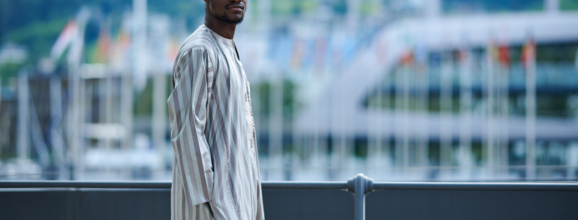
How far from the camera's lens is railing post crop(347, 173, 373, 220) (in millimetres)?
2812

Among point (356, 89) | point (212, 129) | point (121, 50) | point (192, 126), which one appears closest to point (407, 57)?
point (356, 89)

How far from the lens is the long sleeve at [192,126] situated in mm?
1978

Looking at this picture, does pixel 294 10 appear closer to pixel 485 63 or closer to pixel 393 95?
pixel 393 95

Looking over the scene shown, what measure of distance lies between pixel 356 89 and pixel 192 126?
110ft

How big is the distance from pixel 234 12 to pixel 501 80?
3356cm

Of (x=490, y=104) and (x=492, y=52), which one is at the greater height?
(x=492, y=52)

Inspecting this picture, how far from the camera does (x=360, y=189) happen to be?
111 inches

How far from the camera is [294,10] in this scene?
3838 cm

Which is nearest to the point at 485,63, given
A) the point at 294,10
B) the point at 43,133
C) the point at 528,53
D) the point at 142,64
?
the point at 528,53

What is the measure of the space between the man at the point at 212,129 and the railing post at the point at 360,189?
718 millimetres

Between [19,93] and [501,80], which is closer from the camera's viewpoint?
[501,80]

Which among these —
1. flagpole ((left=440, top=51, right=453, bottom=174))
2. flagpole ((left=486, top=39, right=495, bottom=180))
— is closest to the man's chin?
flagpole ((left=486, top=39, right=495, bottom=180))

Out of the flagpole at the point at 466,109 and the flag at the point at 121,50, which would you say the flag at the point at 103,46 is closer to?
the flag at the point at 121,50

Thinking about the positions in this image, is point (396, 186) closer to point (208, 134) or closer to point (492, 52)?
point (208, 134)
